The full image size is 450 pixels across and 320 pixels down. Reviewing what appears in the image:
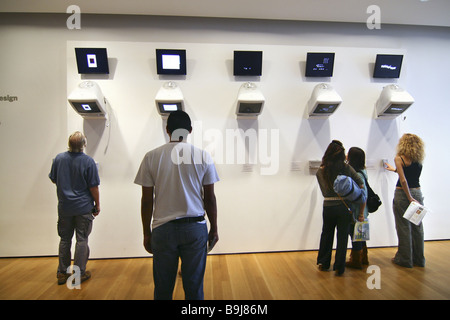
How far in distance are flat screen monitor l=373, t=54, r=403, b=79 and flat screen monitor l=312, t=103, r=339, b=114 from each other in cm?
83

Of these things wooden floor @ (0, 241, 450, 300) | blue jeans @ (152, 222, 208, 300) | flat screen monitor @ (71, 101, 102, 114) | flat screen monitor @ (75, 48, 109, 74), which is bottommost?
wooden floor @ (0, 241, 450, 300)

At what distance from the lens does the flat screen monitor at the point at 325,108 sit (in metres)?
2.59

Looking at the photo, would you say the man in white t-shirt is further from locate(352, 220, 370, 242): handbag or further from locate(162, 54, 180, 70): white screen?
locate(352, 220, 370, 242): handbag

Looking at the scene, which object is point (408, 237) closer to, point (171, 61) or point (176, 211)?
point (176, 211)

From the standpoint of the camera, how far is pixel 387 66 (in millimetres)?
2834

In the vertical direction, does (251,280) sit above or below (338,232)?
below

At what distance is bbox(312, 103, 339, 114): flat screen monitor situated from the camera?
2590 millimetres

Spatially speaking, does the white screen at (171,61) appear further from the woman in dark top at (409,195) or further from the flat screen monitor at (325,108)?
the woman in dark top at (409,195)

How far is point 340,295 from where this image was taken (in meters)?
1.95

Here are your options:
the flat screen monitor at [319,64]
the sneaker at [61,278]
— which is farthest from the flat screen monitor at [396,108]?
the sneaker at [61,278]

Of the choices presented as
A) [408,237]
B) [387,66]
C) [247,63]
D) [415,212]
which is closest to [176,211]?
[247,63]

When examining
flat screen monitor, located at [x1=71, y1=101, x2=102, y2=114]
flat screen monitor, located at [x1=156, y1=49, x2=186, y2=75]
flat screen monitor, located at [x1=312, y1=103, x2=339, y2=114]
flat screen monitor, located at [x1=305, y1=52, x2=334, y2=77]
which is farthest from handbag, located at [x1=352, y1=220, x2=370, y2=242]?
flat screen monitor, located at [x1=71, y1=101, x2=102, y2=114]

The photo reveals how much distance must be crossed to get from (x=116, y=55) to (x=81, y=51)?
37 centimetres

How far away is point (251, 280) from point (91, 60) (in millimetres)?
3016
